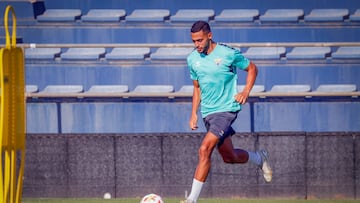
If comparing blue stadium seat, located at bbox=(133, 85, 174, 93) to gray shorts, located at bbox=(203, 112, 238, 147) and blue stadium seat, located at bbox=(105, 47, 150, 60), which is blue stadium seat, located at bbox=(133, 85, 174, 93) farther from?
gray shorts, located at bbox=(203, 112, 238, 147)

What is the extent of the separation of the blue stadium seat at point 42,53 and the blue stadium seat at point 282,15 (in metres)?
3.37

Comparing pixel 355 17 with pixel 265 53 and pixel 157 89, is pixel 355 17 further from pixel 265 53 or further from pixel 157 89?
pixel 157 89

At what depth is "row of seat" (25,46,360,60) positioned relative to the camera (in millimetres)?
14080

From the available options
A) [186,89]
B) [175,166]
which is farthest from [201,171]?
[186,89]

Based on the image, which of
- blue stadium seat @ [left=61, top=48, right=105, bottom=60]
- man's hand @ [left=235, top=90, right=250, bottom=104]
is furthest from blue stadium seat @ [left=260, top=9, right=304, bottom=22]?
man's hand @ [left=235, top=90, right=250, bottom=104]

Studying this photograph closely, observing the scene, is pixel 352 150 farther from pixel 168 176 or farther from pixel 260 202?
pixel 168 176

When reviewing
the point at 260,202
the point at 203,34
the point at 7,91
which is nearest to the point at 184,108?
the point at 260,202

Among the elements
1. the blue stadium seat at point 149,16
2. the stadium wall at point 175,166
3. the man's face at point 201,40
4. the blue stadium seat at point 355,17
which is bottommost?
the stadium wall at point 175,166

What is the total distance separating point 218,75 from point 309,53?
210 inches

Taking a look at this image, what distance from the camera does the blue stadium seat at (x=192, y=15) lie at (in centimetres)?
1506

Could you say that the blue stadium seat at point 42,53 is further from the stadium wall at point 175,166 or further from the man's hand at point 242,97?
the man's hand at point 242,97

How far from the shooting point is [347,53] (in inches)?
555

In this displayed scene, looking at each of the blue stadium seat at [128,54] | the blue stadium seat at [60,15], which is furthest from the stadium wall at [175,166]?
the blue stadium seat at [60,15]

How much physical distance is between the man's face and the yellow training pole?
1.97m
